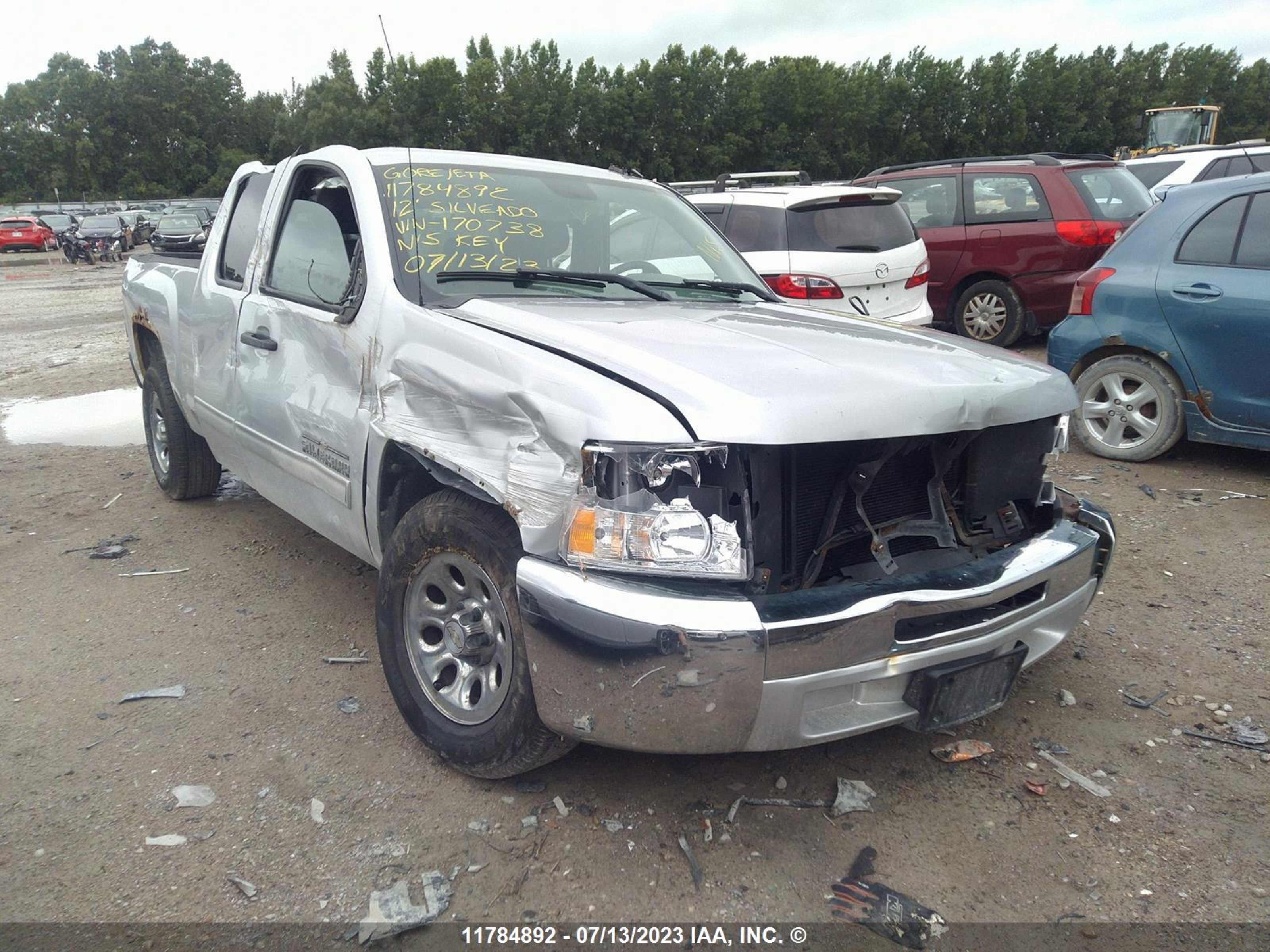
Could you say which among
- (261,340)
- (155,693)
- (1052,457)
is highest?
(261,340)

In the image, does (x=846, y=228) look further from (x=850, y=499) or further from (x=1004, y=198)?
(x=850, y=499)

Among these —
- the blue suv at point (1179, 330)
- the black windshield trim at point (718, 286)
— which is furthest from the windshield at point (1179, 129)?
the black windshield trim at point (718, 286)

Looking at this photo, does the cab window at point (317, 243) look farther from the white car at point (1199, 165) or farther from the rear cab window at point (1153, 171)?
the rear cab window at point (1153, 171)

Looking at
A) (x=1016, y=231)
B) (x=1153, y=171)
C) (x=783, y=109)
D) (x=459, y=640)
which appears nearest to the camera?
(x=459, y=640)

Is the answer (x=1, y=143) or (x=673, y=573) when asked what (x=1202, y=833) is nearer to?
(x=673, y=573)

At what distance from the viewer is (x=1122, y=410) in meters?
5.77

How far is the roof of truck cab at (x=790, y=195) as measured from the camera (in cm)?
713

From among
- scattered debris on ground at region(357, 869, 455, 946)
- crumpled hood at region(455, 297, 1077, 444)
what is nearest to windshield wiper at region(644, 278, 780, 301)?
crumpled hood at region(455, 297, 1077, 444)

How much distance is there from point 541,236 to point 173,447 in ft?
9.69

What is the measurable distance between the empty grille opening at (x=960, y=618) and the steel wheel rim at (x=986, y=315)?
23.4 ft

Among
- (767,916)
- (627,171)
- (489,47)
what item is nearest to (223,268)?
(627,171)

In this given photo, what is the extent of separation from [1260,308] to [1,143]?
8708 cm

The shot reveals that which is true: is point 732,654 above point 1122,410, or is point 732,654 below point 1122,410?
above

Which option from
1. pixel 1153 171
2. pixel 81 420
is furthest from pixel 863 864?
pixel 1153 171
